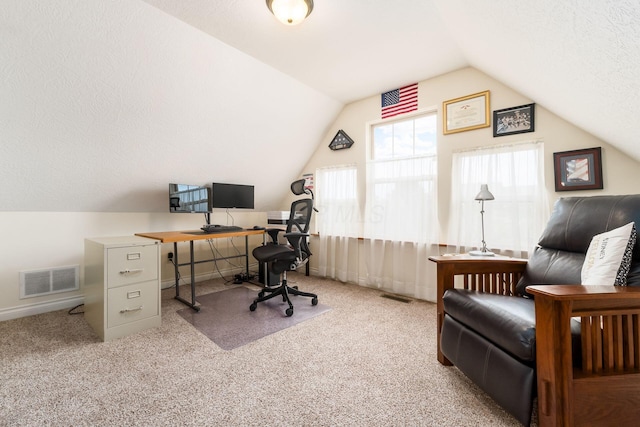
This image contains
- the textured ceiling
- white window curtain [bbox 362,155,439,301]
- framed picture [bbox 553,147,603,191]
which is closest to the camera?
the textured ceiling

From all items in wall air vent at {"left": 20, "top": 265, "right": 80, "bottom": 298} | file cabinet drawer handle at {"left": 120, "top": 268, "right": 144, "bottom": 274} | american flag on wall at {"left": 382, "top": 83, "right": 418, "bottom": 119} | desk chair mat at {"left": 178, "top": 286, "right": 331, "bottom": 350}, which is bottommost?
desk chair mat at {"left": 178, "top": 286, "right": 331, "bottom": 350}

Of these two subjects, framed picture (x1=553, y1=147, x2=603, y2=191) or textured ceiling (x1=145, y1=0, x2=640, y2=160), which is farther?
framed picture (x1=553, y1=147, x2=603, y2=191)

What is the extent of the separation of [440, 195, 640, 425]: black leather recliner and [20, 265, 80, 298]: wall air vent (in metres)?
3.45

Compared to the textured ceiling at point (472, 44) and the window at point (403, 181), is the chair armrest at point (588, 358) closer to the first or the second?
the textured ceiling at point (472, 44)

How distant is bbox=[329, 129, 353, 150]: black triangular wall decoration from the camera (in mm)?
3607

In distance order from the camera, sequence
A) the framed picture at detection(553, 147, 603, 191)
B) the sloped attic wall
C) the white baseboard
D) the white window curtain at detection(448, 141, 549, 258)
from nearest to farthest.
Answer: the sloped attic wall < the framed picture at detection(553, 147, 603, 191) < the white window curtain at detection(448, 141, 549, 258) < the white baseboard

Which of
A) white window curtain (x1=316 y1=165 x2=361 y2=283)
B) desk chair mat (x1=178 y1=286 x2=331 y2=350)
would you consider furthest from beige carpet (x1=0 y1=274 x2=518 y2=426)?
white window curtain (x1=316 y1=165 x2=361 y2=283)

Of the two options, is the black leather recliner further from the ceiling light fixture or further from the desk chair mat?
the ceiling light fixture

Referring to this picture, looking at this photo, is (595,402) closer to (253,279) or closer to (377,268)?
(377,268)

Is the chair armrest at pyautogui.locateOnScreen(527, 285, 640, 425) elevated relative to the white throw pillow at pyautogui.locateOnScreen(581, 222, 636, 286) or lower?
lower

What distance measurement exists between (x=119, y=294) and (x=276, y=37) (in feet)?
7.93

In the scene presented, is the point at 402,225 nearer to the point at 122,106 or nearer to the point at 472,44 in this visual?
the point at 472,44

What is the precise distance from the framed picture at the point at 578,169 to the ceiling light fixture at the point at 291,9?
2257mm

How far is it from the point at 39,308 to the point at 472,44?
4497 mm
